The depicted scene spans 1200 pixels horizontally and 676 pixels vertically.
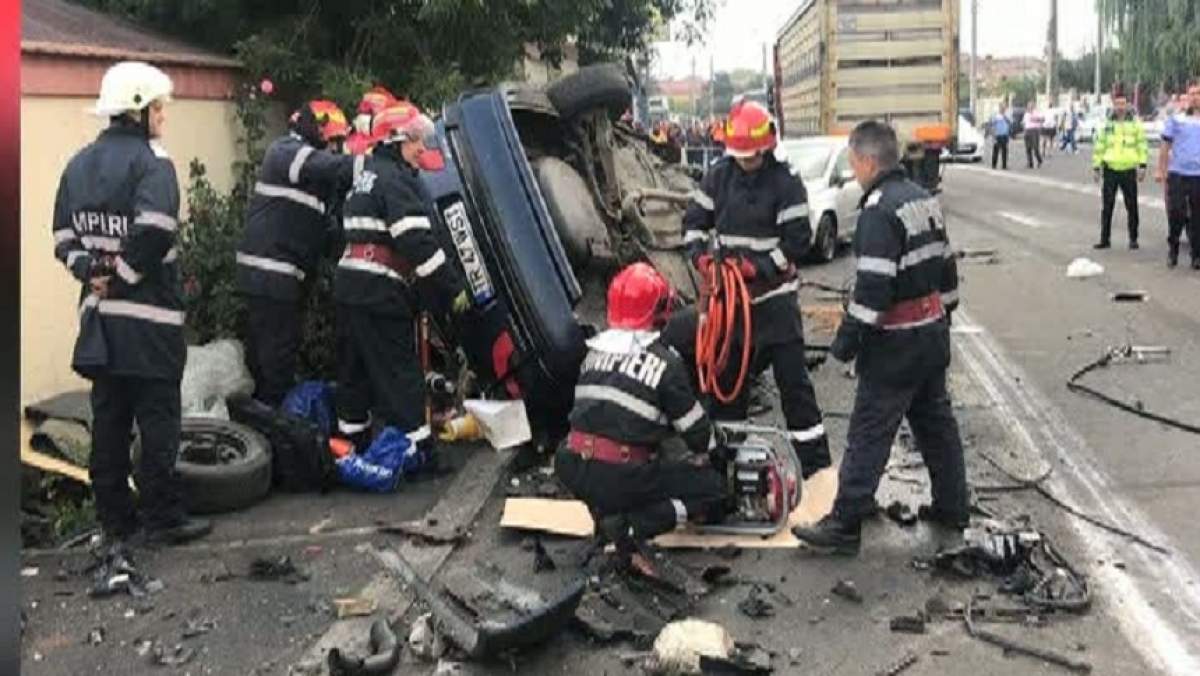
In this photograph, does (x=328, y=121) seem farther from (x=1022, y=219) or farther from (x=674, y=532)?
(x=1022, y=219)

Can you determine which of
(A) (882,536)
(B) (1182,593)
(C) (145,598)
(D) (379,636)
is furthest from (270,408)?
(B) (1182,593)

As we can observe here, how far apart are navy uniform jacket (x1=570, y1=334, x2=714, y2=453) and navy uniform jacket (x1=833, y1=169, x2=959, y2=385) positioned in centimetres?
76

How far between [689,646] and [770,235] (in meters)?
2.68

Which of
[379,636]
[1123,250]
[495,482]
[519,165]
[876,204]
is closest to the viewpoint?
[379,636]

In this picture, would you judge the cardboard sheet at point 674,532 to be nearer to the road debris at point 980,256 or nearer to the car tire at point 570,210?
the car tire at point 570,210

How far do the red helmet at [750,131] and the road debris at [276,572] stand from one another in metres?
2.93

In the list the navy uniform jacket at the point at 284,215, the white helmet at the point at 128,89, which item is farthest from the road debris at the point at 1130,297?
the white helmet at the point at 128,89

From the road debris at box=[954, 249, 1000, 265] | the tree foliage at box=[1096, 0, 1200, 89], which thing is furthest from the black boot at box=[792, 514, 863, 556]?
the tree foliage at box=[1096, 0, 1200, 89]

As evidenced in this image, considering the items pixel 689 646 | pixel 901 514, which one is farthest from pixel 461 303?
pixel 689 646

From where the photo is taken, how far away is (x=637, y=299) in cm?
546

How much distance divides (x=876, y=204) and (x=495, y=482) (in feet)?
8.28

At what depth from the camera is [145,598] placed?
17.4ft

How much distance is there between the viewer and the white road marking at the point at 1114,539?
4723mm

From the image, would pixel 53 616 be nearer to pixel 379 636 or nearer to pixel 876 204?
pixel 379 636
